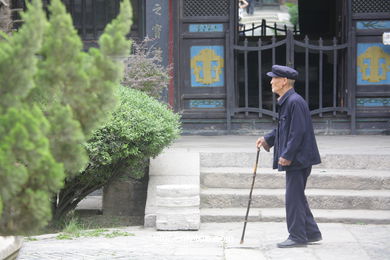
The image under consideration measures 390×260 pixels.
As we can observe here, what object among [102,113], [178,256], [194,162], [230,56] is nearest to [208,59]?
[230,56]

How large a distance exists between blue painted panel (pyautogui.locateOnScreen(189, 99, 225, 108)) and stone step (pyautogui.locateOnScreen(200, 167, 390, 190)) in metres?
2.91

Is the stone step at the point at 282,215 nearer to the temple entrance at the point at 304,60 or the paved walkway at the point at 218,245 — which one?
the paved walkway at the point at 218,245

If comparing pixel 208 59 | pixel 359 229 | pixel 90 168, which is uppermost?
pixel 208 59

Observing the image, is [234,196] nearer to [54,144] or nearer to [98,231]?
[98,231]

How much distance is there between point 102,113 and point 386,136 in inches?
371

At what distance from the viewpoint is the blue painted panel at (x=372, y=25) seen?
13383mm

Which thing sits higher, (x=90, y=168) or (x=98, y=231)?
(x=90, y=168)

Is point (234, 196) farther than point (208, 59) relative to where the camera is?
No

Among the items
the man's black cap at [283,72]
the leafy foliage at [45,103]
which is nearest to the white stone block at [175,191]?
the man's black cap at [283,72]

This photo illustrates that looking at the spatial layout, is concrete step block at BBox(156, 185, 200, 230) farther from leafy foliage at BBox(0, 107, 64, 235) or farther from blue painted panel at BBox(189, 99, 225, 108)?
leafy foliage at BBox(0, 107, 64, 235)

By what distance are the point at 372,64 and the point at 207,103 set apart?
273 cm

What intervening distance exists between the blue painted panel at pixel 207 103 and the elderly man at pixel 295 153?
16.7 feet

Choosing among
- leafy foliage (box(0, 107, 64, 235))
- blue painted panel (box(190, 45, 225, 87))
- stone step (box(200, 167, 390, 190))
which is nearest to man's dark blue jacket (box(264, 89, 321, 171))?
stone step (box(200, 167, 390, 190))

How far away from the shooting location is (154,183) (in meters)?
10.5
